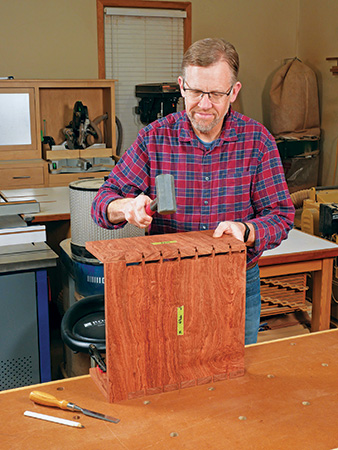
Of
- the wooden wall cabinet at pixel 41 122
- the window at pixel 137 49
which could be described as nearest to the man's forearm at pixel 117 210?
the wooden wall cabinet at pixel 41 122

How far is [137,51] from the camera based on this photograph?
18.5 feet

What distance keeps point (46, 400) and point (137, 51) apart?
16.2 feet

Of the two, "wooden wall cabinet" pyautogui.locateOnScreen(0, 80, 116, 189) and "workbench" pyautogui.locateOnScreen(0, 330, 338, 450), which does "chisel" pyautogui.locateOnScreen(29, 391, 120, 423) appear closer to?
"workbench" pyautogui.locateOnScreen(0, 330, 338, 450)

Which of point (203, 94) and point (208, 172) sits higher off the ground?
point (203, 94)

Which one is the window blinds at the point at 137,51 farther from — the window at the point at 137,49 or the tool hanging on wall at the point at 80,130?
the tool hanging on wall at the point at 80,130

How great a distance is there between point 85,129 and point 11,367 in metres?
3.20

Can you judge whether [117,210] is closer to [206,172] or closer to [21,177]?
[206,172]

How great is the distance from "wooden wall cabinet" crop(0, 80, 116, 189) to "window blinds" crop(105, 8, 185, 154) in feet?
0.95

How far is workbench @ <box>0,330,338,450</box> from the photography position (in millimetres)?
1065

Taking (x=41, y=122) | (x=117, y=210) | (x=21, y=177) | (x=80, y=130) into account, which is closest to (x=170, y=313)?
(x=117, y=210)

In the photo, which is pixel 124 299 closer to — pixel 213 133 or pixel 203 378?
pixel 203 378

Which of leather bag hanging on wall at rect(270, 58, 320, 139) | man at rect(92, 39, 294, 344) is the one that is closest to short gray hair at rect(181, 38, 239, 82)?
man at rect(92, 39, 294, 344)

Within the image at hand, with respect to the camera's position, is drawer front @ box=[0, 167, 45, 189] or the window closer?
drawer front @ box=[0, 167, 45, 189]

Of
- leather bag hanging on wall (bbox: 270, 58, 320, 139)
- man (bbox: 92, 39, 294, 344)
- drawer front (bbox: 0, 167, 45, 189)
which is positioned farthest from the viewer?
leather bag hanging on wall (bbox: 270, 58, 320, 139)
